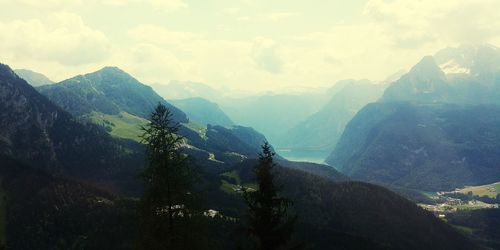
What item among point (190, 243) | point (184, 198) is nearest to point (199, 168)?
point (184, 198)

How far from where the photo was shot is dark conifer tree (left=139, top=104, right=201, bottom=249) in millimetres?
40906

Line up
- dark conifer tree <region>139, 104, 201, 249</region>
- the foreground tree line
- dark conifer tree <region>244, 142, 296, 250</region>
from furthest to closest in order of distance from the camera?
1. dark conifer tree <region>139, 104, 201, 249</region>
2. the foreground tree line
3. dark conifer tree <region>244, 142, 296, 250</region>

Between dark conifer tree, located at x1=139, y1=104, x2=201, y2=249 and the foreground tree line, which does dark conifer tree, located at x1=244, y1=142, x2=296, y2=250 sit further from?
dark conifer tree, located at x1=139, y1=104, x2=201, y2=249

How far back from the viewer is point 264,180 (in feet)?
131

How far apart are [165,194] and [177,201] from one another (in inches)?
45.5

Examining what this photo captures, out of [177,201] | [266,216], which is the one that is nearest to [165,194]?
[177,201]

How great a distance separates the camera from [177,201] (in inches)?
1650

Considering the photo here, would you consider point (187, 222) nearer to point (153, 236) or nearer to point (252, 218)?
point (153, 236)

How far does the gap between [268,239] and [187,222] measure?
23.1 ft

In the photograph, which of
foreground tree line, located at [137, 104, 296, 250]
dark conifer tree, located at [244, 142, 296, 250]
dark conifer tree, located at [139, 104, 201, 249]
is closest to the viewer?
dark conifer tree, located at [244, 142, 296, 250]

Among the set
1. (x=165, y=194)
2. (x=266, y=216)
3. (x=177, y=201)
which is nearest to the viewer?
(x=266, y=216)

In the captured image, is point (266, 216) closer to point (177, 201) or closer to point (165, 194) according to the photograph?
point (177, 201)

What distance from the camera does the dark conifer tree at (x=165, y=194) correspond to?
4091cm

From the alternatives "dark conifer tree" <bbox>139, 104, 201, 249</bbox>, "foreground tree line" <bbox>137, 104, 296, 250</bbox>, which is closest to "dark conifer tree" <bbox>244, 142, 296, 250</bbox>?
"foreground tree line" <bbox>137, 104, 296, 250</bbox>
